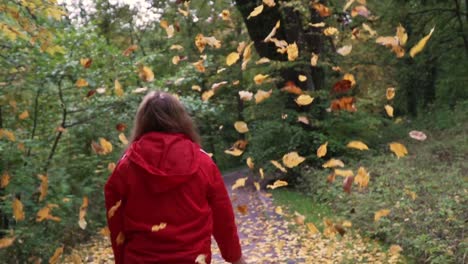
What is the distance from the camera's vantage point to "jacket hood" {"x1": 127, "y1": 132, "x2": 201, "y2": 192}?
254cm

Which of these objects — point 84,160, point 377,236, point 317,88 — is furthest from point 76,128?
point 317,88

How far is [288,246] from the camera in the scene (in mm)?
7715

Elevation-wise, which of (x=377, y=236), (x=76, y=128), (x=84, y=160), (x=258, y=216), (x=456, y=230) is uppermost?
(x=76, y=128)

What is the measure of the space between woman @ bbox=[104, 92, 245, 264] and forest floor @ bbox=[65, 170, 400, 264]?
5.92 ft

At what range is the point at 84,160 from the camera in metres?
10.1

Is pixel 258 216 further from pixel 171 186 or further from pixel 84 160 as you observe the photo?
pixel 171 186

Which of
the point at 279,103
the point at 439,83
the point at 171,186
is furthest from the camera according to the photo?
the point at 439,83

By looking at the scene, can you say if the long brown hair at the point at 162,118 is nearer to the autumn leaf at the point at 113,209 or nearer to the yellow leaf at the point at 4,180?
the autumn leaf at the point at 113,209

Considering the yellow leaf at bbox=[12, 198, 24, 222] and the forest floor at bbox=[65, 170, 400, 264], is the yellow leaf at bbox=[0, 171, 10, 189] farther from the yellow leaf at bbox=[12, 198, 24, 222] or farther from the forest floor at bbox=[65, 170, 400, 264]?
the forest floor at bbox=[65, 170, 400, 264]

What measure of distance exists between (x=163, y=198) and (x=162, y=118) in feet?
1.40

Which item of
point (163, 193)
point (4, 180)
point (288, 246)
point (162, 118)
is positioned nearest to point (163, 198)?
point (163, 193)

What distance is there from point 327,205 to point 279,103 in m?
4.45

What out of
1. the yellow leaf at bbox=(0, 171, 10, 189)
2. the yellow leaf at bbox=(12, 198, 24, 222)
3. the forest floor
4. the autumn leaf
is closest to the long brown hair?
the autumn leaf

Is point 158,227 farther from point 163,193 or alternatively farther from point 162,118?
point 162,118
